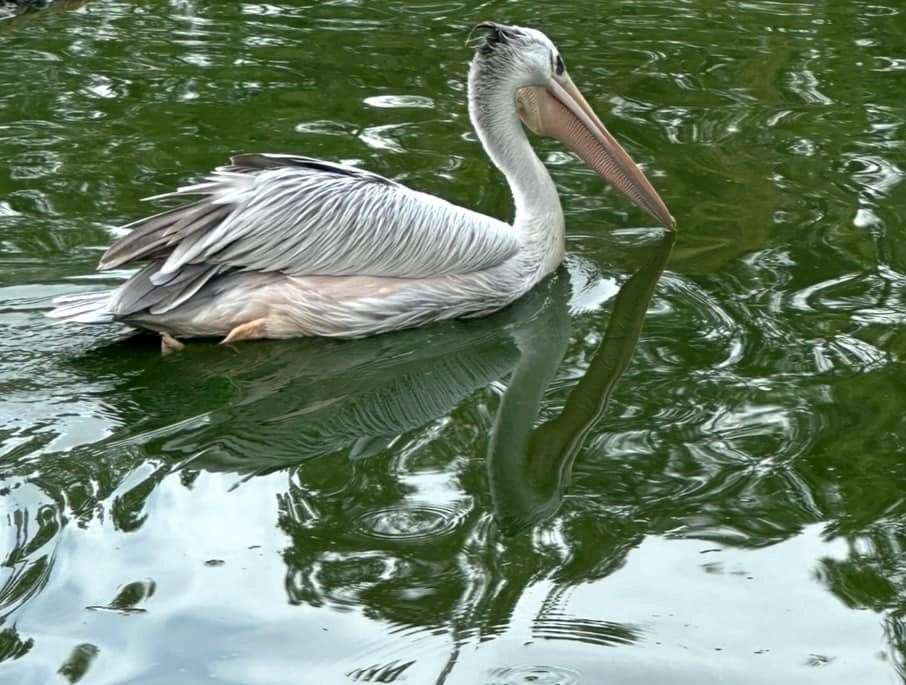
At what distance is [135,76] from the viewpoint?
788 centimetres

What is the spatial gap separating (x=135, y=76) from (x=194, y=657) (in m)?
5.14

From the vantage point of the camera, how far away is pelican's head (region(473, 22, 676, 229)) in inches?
225

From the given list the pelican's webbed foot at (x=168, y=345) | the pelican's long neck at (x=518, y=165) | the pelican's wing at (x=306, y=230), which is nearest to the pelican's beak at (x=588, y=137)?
the pelican's long neck at (x=518, y=165)

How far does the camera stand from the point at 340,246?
17.4ft

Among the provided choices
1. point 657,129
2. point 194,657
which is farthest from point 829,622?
point 657,129

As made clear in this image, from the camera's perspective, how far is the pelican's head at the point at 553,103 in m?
5.73

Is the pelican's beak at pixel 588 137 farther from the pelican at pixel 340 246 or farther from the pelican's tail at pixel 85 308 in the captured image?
the pelican's tail at pixel 85 308

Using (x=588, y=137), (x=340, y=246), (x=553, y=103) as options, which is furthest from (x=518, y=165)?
(x=340, y=246)

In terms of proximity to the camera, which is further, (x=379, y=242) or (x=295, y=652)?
(x=379, y=242)

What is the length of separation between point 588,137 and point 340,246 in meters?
1.37

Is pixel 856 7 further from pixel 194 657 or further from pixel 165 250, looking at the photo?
pixel 194 657

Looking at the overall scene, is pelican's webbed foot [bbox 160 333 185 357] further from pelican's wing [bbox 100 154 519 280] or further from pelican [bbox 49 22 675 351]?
pelican's wing [bbox 100 154 519 280]

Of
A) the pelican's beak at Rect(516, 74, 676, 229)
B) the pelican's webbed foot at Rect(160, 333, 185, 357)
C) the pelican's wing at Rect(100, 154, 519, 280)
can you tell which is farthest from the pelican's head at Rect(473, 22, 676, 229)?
the pelican's webbed foot at Rect(160, 333, 185, 357)

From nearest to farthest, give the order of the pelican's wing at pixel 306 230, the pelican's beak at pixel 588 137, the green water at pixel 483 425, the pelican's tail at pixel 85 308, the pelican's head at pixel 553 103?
the green water at pixel 483 425, the pelican's tail at pixel 85 308, the pelican's wing at pixel 306 230, the pelican's head at pixel 553 103, the pelican's beak at pixel 588 137
